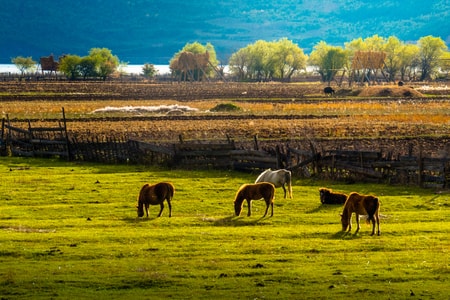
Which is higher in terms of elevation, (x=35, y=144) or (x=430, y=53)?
(x=430, y=53)

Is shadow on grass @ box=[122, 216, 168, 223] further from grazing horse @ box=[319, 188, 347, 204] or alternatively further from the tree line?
the tree line

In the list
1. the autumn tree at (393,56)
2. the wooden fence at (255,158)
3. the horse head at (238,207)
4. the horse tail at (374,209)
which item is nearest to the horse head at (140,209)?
the horse head at (238,207)

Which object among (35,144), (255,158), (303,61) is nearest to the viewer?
(255,158)

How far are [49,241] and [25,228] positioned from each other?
2.48 meters

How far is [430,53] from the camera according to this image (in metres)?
183

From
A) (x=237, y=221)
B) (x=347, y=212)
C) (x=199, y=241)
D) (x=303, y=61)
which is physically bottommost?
(x=237, y=221)

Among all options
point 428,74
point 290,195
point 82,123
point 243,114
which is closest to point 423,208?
point 290,195

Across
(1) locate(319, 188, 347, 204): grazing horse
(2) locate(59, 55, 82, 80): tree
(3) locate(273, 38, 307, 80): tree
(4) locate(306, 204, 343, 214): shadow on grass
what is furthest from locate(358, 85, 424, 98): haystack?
(4) locate(306, 204, 343, 214): shadow on grass

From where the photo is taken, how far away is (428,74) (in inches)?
7480

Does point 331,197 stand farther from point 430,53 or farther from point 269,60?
point 269,60

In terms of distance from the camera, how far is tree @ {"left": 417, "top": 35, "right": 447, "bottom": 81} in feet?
591

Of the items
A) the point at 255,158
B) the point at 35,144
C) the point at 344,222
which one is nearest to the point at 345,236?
the point at 344,222

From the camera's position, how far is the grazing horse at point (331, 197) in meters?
26.7

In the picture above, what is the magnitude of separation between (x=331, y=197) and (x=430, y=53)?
163 m
